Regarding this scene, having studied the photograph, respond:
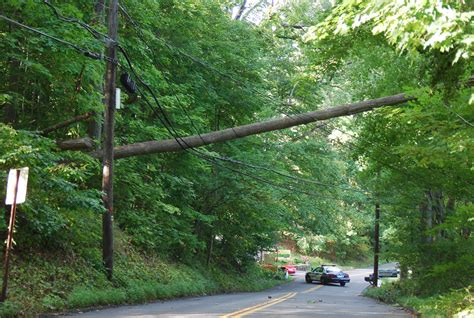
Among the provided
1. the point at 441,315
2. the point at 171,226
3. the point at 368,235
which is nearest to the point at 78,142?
the point at 171,226

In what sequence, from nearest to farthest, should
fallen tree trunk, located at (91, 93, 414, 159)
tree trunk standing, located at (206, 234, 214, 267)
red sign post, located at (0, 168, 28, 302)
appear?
red sign post, located at (0, 168, 28, 302) < fallen tree trunk, located at (91, 93, 414, 159) < tree trunk standing, located at (206, 234, 214, 267)

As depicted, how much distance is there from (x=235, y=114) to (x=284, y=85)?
16.3 ft

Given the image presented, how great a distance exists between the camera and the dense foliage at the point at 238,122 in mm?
9273

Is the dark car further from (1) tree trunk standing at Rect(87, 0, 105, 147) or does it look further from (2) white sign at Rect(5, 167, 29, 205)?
(2) white sign at Rect(5, 167, 29, 205)

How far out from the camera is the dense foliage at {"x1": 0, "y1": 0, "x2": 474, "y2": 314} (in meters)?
9.27

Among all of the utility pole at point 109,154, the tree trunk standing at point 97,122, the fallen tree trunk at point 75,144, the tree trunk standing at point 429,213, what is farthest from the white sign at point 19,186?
the tree trunk standing at point 429,213

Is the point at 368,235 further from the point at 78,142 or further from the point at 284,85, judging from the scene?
the point at 78,142

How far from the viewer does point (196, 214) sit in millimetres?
22578

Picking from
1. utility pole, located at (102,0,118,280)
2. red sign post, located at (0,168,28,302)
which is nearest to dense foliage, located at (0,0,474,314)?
utility pole, located at (102,0,118,280)

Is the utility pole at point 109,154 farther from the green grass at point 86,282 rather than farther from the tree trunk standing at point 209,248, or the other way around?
the tree trunk standing at point 209,248

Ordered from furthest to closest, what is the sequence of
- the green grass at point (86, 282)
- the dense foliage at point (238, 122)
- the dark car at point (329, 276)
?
→ the dark car at point (329, 276) < the green grass at point (86, 282) < the dense foliage at point (238, 122)

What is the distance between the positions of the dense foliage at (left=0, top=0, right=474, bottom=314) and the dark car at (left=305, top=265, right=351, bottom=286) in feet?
25.9

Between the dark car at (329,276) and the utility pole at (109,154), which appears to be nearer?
the utility pole at (109,154)

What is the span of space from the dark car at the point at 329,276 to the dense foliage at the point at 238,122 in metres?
7.90
